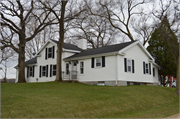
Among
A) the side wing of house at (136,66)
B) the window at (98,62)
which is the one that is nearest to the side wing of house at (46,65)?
the window at (98,62)

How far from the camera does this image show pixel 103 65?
18641 mm

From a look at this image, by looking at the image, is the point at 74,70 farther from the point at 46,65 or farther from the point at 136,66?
the point at 136,66

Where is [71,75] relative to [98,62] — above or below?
below

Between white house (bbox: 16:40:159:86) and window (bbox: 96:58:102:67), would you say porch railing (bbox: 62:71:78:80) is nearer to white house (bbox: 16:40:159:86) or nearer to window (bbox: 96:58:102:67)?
white house (bbox: 16:40:159:86)

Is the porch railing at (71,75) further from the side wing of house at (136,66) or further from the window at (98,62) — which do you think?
the side wing of house at (136,66)

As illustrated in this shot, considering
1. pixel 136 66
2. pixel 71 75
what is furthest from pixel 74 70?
pixel 136 66

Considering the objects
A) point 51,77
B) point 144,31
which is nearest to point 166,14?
point 51,77

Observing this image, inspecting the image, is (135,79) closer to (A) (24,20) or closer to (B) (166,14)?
(B) (166,14)

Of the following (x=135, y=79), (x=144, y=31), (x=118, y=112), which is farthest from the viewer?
(x=144, y=31)

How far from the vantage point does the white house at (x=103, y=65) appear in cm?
1816

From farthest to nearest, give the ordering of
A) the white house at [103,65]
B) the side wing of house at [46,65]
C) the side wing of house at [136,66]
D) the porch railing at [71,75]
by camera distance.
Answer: the side wing of house at [46,65] < the porch railing at [71,75] < the side wing of house at [136,66] < the white house at [103,65]

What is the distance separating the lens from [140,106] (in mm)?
Answer: 11195

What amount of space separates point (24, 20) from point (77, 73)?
28.7ft

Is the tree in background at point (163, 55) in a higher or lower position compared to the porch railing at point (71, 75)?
higher
